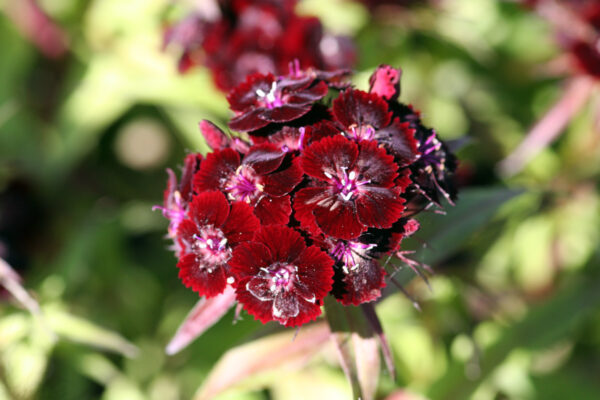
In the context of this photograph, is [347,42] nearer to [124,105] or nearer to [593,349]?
[124,105]

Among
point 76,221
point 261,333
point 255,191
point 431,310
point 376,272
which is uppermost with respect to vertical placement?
point 76,221

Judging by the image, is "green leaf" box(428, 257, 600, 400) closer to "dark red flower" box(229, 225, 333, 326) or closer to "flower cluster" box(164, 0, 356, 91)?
"dark red flower" box(229, 225, 333, 326)

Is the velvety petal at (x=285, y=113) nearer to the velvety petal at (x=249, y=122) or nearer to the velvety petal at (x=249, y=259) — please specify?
the velvety petal at (x=249, y=122)

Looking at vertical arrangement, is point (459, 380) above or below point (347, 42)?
below

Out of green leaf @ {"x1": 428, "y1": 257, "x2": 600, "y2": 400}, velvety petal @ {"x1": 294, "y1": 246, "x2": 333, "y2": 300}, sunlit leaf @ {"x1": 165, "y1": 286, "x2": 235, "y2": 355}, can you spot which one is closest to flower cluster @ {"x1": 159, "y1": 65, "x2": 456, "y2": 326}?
velvety petal @ {"x1": 294, "y1": 246, "x2": 333, "y2": 300}

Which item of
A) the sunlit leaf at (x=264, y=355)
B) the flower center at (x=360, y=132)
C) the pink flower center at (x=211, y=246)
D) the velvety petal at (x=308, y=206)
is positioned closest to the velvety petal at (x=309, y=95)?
the flower center at (x=360, y=132)

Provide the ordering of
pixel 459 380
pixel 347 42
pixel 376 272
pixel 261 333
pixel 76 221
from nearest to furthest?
pixel 376 272
pixel 261 333
pixel 459 380
pixel 347 42
pixel 76 221

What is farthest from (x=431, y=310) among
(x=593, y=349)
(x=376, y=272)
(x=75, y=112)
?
(x=75, y=112)
